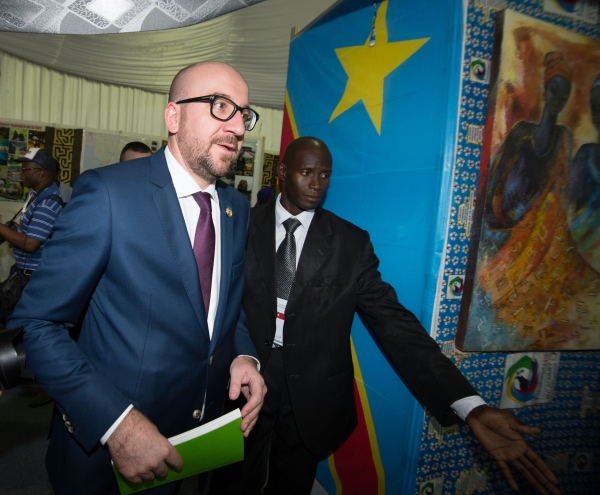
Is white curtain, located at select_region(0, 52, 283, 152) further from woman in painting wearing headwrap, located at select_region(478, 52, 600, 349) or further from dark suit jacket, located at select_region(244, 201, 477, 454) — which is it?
woman in painting wearing headwrap, located at select_region(478, 52, 600, 349)

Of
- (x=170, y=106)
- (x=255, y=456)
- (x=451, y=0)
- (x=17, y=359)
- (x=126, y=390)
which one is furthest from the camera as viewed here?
(x=255, y=456)

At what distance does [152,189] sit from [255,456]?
1479 mm

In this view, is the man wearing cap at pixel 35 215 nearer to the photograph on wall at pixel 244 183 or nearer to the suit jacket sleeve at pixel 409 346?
the suit jacket sleeve at pixel 409 346

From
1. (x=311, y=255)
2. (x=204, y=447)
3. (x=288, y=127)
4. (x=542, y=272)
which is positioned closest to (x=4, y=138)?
(x=288, y=127)

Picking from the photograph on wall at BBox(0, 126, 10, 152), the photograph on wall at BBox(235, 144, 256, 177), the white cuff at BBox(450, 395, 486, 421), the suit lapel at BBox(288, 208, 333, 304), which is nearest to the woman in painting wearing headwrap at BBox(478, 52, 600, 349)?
the white cuff at BBox(450, 395, 486, 421)

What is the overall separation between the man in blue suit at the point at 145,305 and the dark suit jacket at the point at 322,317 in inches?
14.1

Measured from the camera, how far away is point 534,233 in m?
1.68

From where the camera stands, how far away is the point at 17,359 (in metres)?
0.89

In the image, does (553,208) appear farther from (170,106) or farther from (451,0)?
(170,106)

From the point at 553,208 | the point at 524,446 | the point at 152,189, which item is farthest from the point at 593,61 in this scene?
the point at 152,189

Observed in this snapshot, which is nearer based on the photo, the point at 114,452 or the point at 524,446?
the point at 114,452

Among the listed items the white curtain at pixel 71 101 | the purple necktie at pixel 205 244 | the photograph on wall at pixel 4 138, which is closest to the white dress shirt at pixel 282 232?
the purple necktie at pixel 205 244

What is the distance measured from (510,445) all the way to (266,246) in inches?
48.4

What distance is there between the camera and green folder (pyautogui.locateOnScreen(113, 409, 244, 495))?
0.98 meters
